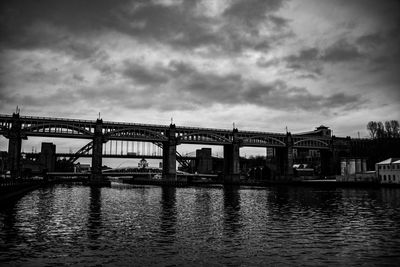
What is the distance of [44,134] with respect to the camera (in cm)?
11919

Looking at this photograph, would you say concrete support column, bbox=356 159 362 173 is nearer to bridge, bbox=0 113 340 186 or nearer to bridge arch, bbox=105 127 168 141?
bridge, bbox=0 113 340 186

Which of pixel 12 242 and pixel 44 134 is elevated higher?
pixel 44 134

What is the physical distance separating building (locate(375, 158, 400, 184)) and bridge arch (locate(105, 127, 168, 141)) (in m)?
78.5

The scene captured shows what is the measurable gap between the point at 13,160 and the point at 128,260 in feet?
366

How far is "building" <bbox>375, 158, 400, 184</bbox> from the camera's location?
10982cm

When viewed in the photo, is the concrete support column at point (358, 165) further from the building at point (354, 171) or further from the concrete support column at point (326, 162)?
the concrete support column at point (326, 162)

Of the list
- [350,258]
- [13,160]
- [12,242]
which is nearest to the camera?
[350,258]

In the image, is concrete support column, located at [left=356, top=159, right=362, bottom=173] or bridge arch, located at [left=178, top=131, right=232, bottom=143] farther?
bridge arch, located at [left=178, top=131, right=232, bottom=143]

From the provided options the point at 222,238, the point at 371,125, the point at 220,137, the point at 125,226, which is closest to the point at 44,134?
the point at 220,137

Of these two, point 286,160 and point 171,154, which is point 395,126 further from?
point 171,154

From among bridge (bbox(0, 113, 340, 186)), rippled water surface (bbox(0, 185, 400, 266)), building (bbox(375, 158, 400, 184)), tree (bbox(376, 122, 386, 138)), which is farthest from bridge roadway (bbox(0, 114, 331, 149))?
rippled water surface (bbox(0, 185, 400, 266))

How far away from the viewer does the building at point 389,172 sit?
110 metres

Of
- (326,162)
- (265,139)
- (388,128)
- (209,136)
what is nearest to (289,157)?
(265,139)

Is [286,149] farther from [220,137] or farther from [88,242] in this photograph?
[88,242]
